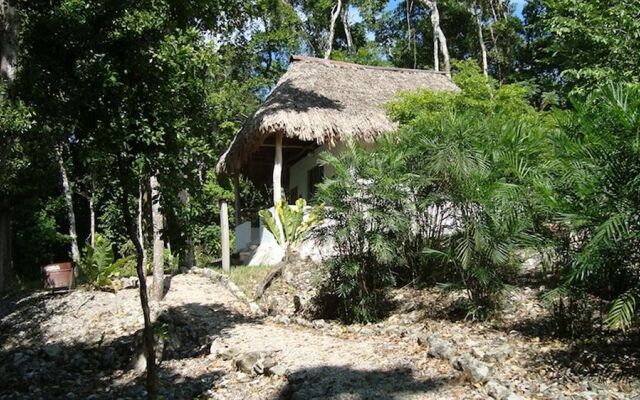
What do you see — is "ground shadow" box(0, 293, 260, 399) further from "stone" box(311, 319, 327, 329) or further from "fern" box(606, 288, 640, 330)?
"fern" box(606, 288, 640, 330)

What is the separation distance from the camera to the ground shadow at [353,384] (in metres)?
4.16

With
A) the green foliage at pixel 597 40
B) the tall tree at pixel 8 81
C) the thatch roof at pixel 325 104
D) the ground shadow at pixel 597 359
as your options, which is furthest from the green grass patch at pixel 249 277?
the green foliage at pixel 597 40

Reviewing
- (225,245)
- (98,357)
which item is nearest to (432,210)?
(98,357)

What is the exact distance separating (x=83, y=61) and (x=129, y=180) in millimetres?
877

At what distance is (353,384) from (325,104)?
333 inches

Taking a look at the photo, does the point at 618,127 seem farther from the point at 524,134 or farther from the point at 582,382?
the point at 524,134

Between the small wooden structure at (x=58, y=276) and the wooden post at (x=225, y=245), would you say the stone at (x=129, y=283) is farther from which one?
the wooden post at (x=225, y=245)

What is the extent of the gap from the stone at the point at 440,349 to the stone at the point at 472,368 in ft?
0.71

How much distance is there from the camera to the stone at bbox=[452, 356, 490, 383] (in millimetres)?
4048

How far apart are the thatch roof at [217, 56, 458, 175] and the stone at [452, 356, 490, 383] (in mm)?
6218

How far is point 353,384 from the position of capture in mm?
4402

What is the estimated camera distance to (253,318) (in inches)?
306

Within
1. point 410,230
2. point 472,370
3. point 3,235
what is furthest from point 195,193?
point 3,235

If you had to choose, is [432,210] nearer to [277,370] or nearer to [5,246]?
[277,370]
